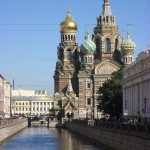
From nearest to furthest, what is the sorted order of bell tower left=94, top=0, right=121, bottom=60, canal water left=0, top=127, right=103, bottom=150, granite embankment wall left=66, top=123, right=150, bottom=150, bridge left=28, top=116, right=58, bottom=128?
granite embankment wall left=66, top=123, right=150, bottom=150 < canal water left=0, top=127, right=103, bottom=150 < bridge left=28, top=116, right=58, bottom=128 < bell tower left=94, top=0, right=121, bottom=60

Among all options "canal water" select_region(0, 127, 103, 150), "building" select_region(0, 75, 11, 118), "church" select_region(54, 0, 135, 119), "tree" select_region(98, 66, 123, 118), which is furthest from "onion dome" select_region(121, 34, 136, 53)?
"canal water" select_region(0, 127, 103, 150)

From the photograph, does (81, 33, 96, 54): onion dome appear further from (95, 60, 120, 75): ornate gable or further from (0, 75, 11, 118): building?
(0, 75, 11, 118): building

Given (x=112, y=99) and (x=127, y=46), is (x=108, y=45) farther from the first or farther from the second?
(x=112, y=99)

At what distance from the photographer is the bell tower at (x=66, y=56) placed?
160 metres

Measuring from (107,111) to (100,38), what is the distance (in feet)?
199

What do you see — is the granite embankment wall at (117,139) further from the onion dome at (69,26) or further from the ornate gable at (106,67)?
the onion dome at (69,26)

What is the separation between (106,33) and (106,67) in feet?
27.0

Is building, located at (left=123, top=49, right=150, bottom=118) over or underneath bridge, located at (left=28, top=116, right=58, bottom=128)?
over

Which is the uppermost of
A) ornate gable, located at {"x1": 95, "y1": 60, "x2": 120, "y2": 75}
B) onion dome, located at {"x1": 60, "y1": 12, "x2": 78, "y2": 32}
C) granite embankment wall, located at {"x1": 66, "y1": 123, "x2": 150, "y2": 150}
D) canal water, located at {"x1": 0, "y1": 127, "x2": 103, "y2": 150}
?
onion dome, located at {"x1": 60, "y1": 12, "x2": 78, "y2": 32}

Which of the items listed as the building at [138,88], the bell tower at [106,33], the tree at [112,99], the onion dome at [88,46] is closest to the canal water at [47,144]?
the building at [138,88]

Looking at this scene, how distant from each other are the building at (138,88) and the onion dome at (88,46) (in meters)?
61.4

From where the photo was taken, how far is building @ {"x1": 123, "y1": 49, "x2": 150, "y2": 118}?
7025cm

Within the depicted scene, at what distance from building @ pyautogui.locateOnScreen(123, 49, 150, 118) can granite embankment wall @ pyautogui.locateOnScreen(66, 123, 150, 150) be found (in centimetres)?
532

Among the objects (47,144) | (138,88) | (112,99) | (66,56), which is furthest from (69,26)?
(47,144)
